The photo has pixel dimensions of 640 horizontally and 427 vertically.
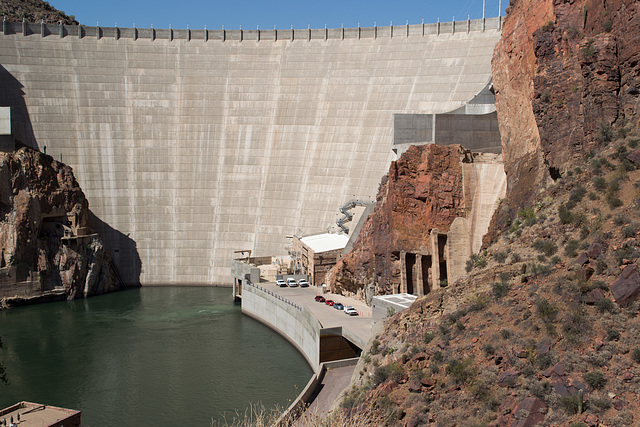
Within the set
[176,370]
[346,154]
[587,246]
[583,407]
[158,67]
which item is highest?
[158,67]

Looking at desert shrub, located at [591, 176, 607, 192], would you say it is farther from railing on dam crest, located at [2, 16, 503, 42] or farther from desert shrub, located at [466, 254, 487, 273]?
railing on dam crest, located at [2, 16, 503, 42]

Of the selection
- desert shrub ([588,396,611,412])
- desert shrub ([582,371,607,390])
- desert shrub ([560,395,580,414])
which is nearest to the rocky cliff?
desert shrub ([560,395,580,414])

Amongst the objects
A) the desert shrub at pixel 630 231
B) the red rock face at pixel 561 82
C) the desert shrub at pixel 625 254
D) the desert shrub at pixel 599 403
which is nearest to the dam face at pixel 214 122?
the red rock face at pixel 561 82

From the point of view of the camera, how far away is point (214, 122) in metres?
61.4

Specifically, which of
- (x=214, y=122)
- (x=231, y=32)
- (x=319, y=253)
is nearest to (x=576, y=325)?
(x=319, y=253)

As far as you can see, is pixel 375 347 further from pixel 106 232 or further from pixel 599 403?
pixel 106 232

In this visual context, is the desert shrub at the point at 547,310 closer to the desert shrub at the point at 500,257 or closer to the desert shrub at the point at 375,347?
the desert shrub at the point at 500,257

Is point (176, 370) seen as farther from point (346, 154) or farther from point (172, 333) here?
point (346, 154)

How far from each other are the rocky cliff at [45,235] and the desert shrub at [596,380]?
46128 mm

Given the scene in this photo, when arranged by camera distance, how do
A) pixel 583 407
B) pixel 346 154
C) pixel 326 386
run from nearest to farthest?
1. pixel 583 407
2. pixel 326 386
3. pixel 346 154

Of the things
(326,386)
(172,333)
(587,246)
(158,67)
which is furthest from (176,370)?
(158,67)

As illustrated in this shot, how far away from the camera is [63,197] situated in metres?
53.0

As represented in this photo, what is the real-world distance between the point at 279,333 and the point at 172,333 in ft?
22.5

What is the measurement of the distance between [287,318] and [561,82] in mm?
24610
